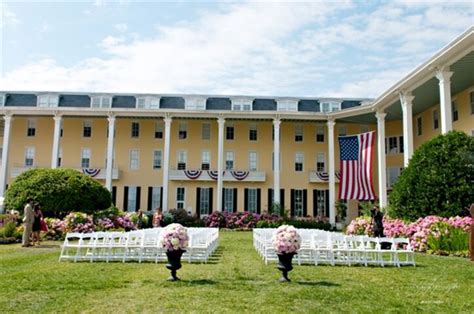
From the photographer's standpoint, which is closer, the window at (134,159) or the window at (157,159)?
the window at (134,159)

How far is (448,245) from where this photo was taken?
14.9m

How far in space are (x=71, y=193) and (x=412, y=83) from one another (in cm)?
1731

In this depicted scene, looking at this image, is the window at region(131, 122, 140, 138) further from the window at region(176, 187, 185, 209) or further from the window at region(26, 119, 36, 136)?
the window at region(26, 119, 36, 136)

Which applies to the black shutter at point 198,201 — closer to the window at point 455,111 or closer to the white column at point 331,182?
the white column at point 331,182

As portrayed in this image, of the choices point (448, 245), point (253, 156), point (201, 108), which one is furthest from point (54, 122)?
point (448, 245)

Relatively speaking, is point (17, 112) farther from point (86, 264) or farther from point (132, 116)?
point (86, 264)

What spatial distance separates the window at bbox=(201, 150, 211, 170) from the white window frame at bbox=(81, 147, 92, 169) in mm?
8742

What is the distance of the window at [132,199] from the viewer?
117ft

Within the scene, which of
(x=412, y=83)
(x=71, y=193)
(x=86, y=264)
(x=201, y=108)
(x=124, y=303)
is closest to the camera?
(x=124, y=303)

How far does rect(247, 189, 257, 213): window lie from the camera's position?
35753 millimetres

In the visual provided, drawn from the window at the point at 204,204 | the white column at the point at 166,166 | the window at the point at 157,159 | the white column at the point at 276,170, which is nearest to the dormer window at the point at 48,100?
the window at the point at 157,159

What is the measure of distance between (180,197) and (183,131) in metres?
5.21

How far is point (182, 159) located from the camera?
→ 3662 centimetres

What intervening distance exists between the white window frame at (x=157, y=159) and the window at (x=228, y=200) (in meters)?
5.53
